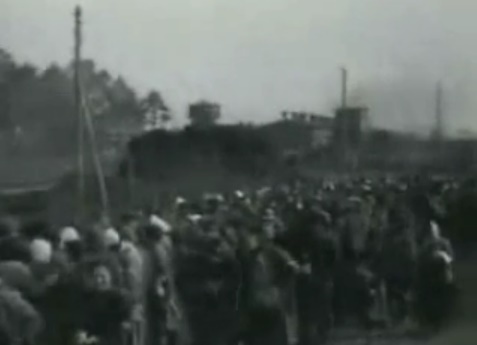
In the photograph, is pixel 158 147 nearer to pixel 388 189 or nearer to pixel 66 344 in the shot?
pixel 388 189

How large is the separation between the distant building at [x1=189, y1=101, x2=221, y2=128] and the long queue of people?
8.56 metres

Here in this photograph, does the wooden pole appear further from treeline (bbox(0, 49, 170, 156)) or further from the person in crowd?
the person in crowd

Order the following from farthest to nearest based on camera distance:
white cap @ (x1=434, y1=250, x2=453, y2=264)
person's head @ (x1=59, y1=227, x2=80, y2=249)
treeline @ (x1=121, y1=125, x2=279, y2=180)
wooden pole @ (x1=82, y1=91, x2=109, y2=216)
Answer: treeline @ (x1=121, y1=125, x2=279, y2=180), wooden pole @ (x1=82, y1=91, x2=109, y2=216), white cap @ (x1=434, y1=250, x2=453, y2=264), person's head @ (x1=59, y1=227, x2=80, y2=249)

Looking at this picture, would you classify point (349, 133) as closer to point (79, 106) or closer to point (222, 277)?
point (79, 106)

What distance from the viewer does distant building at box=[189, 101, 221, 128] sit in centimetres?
2945

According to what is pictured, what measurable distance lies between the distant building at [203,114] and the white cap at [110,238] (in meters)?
15.8

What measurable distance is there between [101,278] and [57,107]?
19.2 metres

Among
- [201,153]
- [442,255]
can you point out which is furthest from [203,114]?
[442,255]

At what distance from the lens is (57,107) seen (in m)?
30.9

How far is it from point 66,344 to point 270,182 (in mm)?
20340

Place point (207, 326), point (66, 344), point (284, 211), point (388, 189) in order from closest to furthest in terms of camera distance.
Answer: point (66, 344)
point (207, 326)
point (284, 211)
point (388, 189)

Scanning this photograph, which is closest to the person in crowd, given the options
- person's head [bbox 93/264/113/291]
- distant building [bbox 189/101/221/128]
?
person's head [bbox 93/264/113/291]

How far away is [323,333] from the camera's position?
1694 cm

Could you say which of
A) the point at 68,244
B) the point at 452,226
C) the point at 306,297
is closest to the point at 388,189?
the point at 452,226
